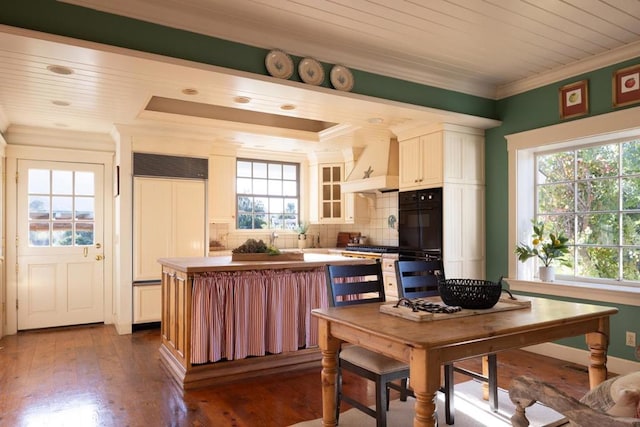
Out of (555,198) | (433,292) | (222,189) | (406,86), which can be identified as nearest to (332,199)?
(222,189)

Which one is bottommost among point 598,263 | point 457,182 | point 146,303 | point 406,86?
point 146,303

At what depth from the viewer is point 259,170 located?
22.0 feet

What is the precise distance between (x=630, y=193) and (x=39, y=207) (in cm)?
613

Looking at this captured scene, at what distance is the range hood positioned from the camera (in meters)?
5.36

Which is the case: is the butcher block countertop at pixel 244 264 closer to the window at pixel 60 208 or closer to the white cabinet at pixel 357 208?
the window at pixel 60 208

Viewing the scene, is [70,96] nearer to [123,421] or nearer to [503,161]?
[123,421]

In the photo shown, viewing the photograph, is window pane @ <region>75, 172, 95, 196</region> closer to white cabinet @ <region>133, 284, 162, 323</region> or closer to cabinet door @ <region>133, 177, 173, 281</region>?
cabinet door @ <region>133, 177, 173, 281</region>

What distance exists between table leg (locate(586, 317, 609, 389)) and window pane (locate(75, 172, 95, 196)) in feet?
17.7

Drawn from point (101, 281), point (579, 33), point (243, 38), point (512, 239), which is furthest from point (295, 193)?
point (579, 33)

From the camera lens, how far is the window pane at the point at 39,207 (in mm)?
5172

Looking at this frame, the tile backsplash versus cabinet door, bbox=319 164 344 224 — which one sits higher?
cabinet door, bbox=319 164 344 224

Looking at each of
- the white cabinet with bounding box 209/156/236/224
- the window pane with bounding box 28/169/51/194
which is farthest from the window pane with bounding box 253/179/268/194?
the window pane with bounding box 28/169/51/194

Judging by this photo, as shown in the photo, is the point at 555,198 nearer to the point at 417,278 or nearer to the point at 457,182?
the point at 457,182

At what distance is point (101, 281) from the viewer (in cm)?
553
